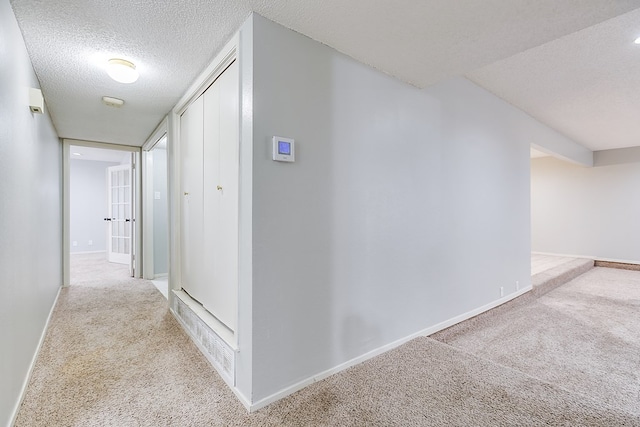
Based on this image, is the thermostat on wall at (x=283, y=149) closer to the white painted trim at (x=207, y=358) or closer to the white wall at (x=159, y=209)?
the white painted trim at (x=207, y=358)

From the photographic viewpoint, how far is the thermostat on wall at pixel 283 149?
1.61m

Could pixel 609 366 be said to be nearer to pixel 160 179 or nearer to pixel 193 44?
pixel 193 44

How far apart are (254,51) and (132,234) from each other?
441 cm

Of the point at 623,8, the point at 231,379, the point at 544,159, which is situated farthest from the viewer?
the point at 544,159

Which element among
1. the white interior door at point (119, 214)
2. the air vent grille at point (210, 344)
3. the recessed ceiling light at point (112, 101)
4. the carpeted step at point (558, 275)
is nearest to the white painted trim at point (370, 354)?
the air vent grille at point (210, 344)

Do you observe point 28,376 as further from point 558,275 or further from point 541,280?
point 558,275

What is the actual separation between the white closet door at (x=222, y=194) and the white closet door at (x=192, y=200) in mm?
153

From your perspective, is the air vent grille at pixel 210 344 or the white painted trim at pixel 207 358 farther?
the air vent grille at pixel 210 344

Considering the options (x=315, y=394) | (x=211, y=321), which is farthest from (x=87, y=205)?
(x=315, y=394)

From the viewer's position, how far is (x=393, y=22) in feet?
5.27

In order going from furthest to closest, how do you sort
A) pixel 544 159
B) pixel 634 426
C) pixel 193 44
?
pixel 544 159, pixel 193 44, pixel 634 426

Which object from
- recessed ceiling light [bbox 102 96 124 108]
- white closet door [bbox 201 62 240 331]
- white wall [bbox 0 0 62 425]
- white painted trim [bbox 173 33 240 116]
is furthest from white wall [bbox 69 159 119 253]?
white closet door [bbox 201 62 240 331]

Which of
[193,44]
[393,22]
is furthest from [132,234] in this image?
[393,22]

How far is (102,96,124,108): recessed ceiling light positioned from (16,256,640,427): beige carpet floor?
6.99 ft
